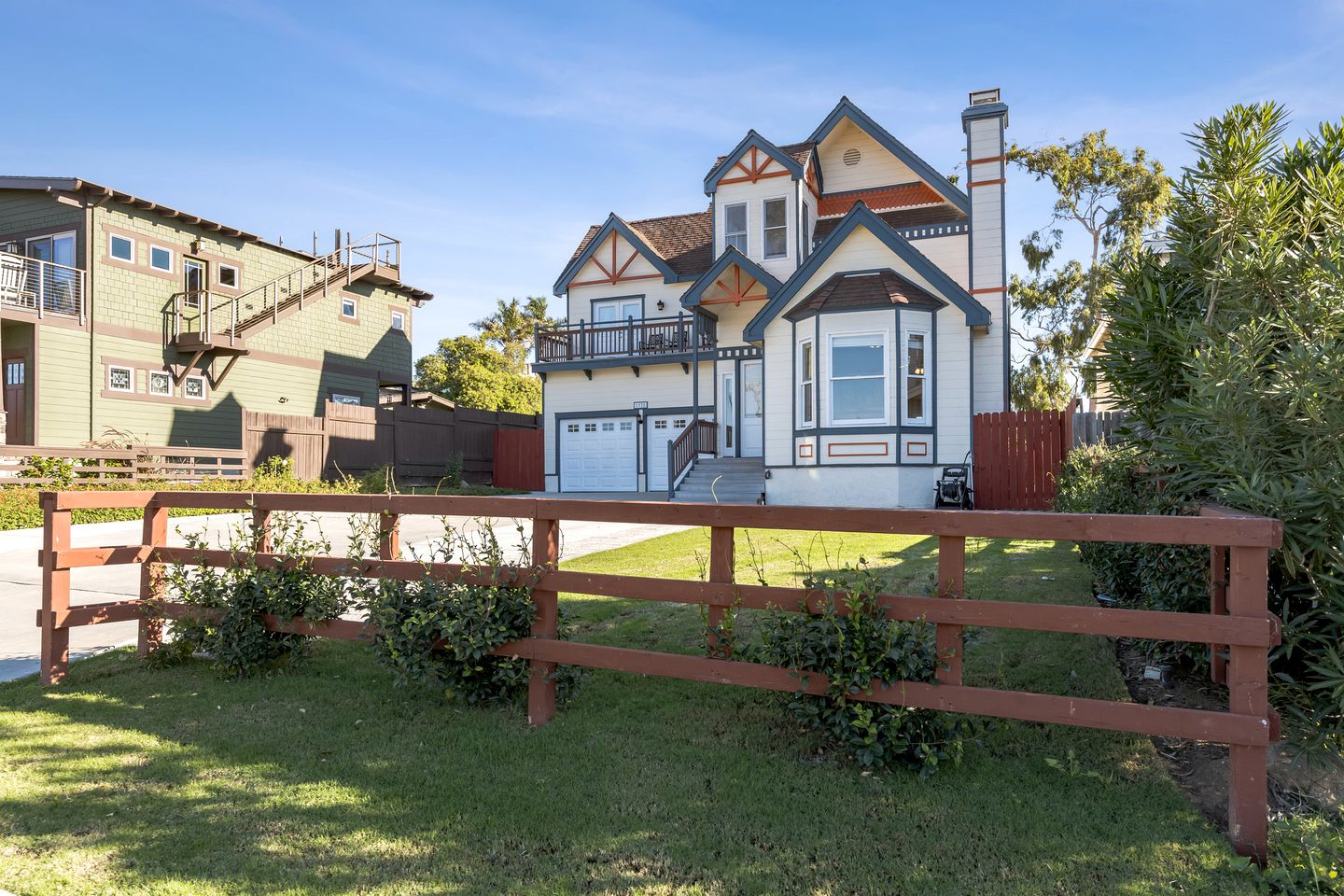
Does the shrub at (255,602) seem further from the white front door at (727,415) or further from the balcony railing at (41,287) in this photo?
the balcony railing at (41,287)

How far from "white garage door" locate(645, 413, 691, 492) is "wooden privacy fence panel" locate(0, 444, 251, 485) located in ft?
34.7

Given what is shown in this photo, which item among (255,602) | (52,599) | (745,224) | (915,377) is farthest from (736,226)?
(52,599)

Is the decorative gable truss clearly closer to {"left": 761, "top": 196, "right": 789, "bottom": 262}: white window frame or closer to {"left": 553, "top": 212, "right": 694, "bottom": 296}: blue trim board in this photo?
{"left": 553, "top": 212, "right": 694, "bottom": 296}: blue trim board

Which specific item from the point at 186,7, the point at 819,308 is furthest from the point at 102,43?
the point at 819,308

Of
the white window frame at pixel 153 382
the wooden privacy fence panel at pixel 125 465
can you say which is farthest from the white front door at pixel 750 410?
the white window frame at pixel 153 382

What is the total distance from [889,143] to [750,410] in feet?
24.6

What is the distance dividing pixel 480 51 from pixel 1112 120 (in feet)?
83.1

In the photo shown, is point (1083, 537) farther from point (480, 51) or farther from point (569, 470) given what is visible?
point (569, 470)

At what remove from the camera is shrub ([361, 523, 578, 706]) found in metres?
4.27

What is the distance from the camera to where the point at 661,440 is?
22.6 meters

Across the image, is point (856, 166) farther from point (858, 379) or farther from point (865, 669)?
point (865, 669)

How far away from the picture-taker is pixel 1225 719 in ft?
9.53

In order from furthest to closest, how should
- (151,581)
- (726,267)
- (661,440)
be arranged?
(661,440) < (726,267) < (151,581)

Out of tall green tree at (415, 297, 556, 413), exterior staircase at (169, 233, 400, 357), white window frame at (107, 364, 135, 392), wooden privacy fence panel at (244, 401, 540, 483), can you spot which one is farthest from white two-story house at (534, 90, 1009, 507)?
white window frame at (107, 364, 135, 392)
